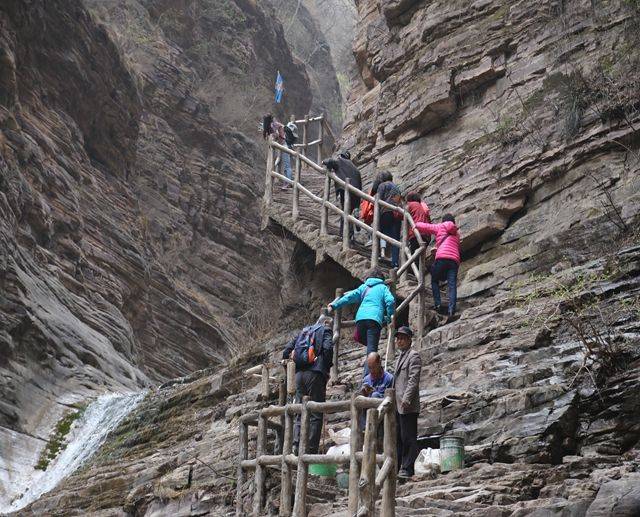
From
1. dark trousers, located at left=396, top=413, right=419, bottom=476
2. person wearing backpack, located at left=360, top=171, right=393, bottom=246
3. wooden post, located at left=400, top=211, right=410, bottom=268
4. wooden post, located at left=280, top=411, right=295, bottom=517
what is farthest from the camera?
person wearing backpack, located at left=360, top=171, right=393, bottom=246

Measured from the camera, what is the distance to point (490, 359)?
419 inches

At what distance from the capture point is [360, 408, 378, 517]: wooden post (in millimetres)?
7059

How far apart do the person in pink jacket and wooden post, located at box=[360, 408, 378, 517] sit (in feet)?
20.5

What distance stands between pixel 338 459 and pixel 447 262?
6.31m

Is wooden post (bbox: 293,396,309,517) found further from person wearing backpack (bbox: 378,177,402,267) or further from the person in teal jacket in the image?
person wearing backpack (bbox: 378,177,402,267)

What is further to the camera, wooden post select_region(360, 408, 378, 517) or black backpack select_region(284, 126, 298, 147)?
black backpack select_region(284, 126, 298, 147)

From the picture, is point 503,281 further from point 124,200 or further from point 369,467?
point 124,200

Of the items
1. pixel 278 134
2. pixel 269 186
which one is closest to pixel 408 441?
pixel 269 186

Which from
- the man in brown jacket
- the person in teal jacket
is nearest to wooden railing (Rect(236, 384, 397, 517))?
the man in brown jacket

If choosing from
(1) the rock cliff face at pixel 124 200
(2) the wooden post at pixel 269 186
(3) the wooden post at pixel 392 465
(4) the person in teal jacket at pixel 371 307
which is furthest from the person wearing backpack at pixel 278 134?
(3) the wooden post at pixel 392 465

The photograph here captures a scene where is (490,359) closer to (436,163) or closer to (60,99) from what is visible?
(436,163)

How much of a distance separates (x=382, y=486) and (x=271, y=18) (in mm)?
43443

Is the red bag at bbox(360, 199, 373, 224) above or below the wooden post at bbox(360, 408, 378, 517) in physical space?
above

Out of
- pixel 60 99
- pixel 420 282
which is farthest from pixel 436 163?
pixel 60 99
